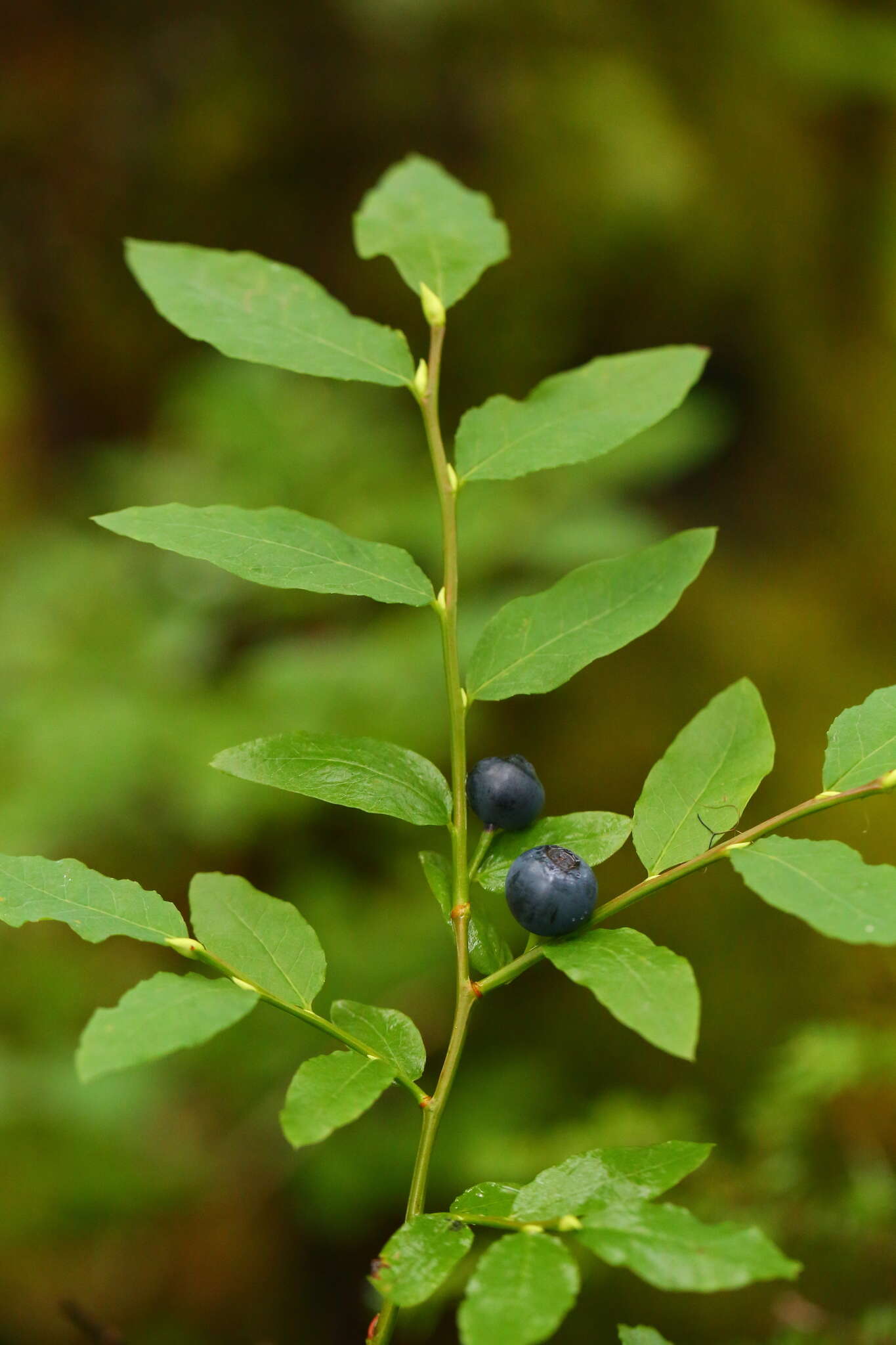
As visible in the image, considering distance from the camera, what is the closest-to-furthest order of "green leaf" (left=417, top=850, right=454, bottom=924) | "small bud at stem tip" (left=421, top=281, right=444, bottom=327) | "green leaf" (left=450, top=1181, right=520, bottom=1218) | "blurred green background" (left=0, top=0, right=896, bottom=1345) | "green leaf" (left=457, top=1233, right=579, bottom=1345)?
"green leaf" (left=457, top=1233, right=579, bottom=1345)
"green leaf" (left=450, top=1181, right=520, bottom=1218)
"green leaf" (left=417, top=850, right=454, bottom=924)
"small bud at stem tip" (left=421, top=281, right=444, bottom=327)
"blurred green background" (left=0, top=0, right=896, bottom=1345)

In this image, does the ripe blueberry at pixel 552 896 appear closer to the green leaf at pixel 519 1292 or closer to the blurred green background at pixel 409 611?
the green leaf at pixel 519 1292

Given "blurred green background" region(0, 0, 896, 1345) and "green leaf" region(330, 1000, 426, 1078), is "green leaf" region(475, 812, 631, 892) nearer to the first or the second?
"green leaf" region(330, 1000, 426, 1078)

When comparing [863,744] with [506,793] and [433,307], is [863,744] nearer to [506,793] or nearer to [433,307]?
[506,793]

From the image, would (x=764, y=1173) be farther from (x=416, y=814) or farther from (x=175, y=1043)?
(x=175, y=1043)

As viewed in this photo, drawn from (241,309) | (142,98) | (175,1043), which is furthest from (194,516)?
(142,98)

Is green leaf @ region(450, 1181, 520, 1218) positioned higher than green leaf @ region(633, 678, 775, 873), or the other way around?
green leaf @ region(633, 678, 775, 873)

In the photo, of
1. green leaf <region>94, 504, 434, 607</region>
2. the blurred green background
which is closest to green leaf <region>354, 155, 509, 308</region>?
green leaf <region>94, 504, 434, 607</region>

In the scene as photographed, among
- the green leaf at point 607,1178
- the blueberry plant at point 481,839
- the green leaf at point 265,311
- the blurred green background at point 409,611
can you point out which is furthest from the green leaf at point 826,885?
the blurred green background at point 409,611
